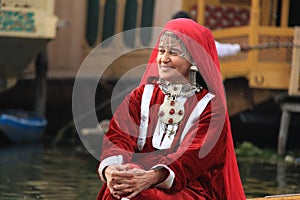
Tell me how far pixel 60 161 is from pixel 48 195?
3.92 m

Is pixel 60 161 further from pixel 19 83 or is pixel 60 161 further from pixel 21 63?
pixel 19 83

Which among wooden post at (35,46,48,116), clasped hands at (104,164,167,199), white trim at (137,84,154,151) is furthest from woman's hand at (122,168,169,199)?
wooden post at (35,46,48,116)

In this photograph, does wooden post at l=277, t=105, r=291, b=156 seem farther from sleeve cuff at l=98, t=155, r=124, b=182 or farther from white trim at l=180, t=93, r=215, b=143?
sleeve cuff at l=98, t=155, r=124, b=182

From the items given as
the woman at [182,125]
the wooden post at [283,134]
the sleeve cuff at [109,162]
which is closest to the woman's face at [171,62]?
the woman at [182,125]

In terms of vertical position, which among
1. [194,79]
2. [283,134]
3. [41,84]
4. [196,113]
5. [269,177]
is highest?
[194,79]

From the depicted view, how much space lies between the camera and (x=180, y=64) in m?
4.62

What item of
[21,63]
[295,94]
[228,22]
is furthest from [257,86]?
[21,63]

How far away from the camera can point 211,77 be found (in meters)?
4.67

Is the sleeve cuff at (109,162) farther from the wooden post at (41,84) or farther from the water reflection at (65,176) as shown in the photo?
the wooden post at (41,84)

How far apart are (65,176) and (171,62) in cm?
601

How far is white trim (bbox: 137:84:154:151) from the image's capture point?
182 inches

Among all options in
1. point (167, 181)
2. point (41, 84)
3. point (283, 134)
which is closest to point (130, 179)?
point (167, 181)

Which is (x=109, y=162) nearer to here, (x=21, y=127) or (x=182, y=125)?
(x=182, y=125)

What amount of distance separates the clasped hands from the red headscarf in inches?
10.5
